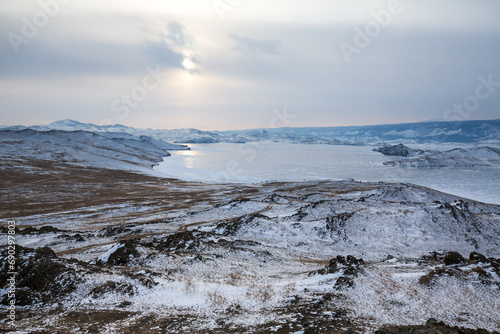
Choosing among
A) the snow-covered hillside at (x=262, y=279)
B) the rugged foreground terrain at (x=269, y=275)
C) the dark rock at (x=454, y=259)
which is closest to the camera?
the rugged foreground terrain at (x=269, y=275)

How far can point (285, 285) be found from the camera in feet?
48.1

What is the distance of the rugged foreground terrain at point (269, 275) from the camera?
10.3 meters

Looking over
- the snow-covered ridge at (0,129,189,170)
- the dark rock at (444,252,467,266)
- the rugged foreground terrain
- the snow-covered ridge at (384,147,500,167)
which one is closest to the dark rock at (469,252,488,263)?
the rugged foreground terrain

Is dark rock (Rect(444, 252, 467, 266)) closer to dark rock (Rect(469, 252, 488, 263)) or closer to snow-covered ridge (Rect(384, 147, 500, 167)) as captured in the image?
dark rock (Rect(469, 252, 488, 263))

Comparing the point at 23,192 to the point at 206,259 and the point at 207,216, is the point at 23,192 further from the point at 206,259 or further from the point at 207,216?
the point at 206,259

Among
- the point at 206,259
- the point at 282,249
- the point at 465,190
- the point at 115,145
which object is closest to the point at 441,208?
the point at 282,249

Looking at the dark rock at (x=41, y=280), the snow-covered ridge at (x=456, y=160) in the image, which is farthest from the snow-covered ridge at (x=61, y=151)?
the snow-covered ridge at (x=456, y=160)

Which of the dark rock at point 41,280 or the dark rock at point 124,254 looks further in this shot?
the dark rock at point 124,254

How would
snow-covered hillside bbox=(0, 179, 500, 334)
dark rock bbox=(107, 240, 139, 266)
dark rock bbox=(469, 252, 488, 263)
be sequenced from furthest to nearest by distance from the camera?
dark rock bbox=(107, 240, 139, 266) < dark rock bbox=(469, 252, 488, 263) < snow-covered hillside bbox=(0, 179, 500, 334)

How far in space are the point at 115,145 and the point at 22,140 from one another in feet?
130

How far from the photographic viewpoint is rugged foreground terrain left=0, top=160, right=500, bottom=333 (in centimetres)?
1034

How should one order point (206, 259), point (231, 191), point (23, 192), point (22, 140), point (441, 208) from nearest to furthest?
1. point (206, 259)
2. point (441, 208)
3. point (23, 192)
4. point (231, 191)
5. point (22, 140)

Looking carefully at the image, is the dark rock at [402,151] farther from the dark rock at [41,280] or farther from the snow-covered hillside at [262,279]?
the dark rock at [41,280]

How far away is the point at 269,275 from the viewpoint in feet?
55.0
